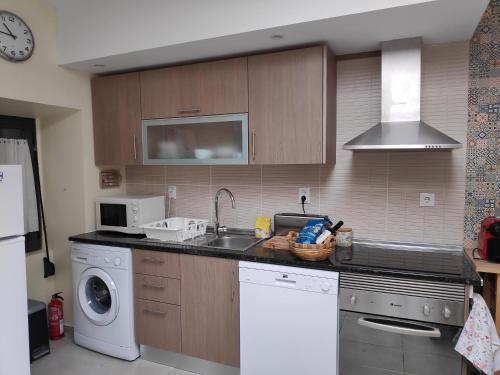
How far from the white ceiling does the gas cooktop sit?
1.29 meters

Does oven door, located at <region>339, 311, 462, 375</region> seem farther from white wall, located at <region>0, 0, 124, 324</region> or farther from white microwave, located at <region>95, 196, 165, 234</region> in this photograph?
white wall, located at <region>0, 0, 124, 324</region>

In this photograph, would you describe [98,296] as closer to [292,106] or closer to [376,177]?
[292,106]

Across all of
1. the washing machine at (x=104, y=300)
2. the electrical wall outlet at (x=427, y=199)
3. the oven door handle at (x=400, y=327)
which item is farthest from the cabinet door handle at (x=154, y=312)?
the electrical wall outlet at (x=427, y=199)

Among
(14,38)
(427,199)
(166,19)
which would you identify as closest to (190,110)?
(166,19)

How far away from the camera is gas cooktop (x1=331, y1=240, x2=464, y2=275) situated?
1.81 meters

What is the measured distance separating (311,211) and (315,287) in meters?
0.76

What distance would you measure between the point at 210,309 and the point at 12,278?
1.16 m

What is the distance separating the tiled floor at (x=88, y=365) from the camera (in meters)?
2.41

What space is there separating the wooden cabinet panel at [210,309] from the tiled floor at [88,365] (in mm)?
314

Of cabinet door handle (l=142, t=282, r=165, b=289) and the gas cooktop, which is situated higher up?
the gas cooktop

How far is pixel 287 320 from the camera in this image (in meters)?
1.98

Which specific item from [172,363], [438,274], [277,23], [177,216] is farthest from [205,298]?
[277,23]

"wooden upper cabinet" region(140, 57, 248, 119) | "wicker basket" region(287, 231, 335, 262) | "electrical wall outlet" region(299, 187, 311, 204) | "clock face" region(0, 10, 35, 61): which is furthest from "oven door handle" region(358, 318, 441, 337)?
"clock face" region(0, 10, 35, 61)

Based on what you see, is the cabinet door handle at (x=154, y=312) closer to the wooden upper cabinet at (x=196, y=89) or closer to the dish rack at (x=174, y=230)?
the dish rack at (x=174, y=230)
